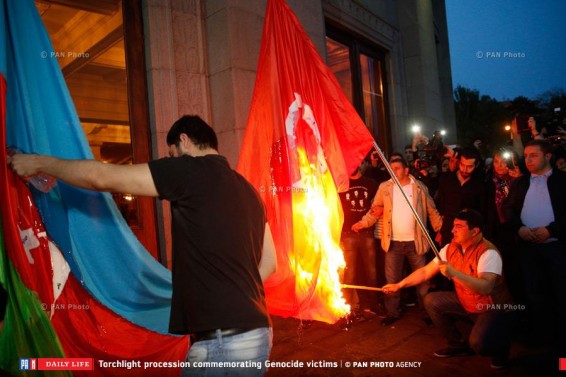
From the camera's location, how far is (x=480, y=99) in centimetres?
4712

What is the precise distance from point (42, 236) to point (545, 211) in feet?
16.5

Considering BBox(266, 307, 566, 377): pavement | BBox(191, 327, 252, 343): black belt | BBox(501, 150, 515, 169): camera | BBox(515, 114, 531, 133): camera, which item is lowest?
BBox(266, 307, 566, 377): pavement

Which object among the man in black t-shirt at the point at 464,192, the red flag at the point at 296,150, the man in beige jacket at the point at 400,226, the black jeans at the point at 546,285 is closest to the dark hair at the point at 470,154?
the man in black t-shirt at the point at 464,192

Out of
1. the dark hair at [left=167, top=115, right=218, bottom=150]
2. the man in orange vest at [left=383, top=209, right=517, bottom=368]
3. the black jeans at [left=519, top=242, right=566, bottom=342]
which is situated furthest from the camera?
the black jeans at [left=519, top=242, right=566, bottom=342]

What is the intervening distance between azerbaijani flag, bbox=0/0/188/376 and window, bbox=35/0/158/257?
282cm

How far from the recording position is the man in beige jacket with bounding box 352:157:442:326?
5.33 meters

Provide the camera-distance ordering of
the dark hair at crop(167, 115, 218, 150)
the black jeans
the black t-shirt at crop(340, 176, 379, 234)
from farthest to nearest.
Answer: the black t-shirt at crop(340, 176, 379, 234), the black jeans, the dark hair at crop(167, 115, 218, 150)

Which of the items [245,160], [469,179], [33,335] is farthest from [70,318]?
[469,179]

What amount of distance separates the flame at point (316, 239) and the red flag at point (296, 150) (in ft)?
0.03

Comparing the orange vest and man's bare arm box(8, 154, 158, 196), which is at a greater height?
man's bare arm box(8, 154, 158, 196)

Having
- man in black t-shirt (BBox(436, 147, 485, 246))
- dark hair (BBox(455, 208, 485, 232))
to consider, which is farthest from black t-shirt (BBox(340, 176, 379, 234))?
dark hair (BBox(455, 208, 485, 232))

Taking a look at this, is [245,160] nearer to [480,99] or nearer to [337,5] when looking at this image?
[337,5]

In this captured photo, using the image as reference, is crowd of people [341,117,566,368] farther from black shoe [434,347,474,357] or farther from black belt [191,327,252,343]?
black belt [191,327,252,343]

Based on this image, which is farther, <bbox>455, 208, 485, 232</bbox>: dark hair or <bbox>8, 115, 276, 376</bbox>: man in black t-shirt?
<bbox>455, 208, 485, 232</bbox>: dark hair
